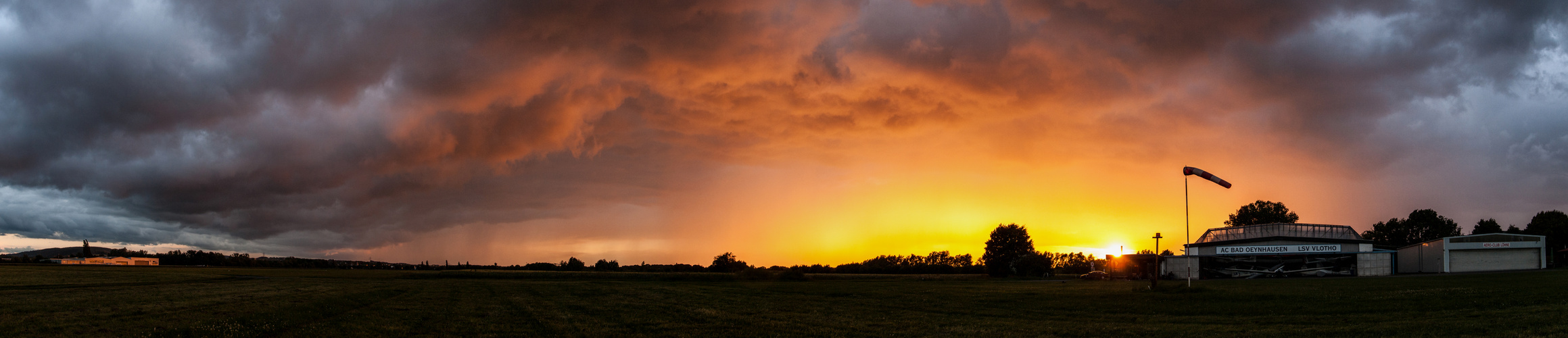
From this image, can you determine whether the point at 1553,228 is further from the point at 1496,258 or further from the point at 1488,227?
the point at 1496,258

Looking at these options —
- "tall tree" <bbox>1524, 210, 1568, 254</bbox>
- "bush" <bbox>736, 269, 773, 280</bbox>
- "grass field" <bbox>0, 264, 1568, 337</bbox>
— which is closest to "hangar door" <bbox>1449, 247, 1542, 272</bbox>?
"grass field" <bbox>0, 264, 1568, 337</bbox>

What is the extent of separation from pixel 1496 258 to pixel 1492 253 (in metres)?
0.60

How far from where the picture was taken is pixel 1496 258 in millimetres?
70812

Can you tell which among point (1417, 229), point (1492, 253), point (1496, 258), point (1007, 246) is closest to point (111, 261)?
point (1007, 246)

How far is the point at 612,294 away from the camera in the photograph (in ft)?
151

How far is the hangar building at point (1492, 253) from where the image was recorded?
70.6m

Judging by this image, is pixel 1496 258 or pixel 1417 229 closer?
pixel 1496 258

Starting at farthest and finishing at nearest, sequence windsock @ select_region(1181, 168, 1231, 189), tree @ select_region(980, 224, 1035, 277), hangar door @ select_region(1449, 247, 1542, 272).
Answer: tree @ select_region(980, 224, 1035, 277) → hangar door @ select_region(1449, 247, 1542, 272) → windsock @ select_region(1181, 168, 1231, 189)

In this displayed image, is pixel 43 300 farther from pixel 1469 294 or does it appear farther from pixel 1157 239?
pixel 1469 294

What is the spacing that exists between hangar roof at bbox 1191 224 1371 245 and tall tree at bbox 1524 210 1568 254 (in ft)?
187

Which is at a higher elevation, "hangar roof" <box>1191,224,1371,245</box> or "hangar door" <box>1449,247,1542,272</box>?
"hangar roof" <box>1191,224,1371,245</box>

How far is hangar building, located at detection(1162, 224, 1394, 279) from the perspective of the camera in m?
74.5

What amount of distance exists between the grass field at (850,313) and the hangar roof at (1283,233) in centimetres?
4469

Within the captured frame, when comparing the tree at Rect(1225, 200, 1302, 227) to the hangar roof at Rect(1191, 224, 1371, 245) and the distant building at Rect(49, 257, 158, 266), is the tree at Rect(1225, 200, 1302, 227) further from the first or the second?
the distant building at Rect(49, 257, 158, 266)
